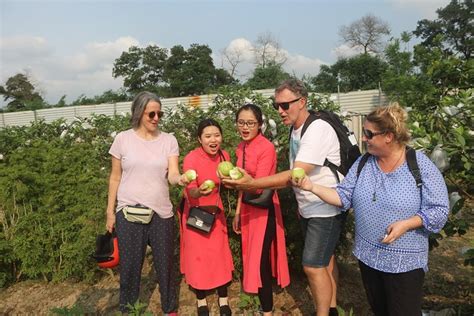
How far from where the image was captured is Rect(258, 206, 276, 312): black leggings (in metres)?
2.99

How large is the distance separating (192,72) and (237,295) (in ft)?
133

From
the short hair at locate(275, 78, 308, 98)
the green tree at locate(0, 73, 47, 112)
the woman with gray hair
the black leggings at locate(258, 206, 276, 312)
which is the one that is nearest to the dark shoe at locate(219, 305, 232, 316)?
the black leggings at locate(258, 206, 276, 312)

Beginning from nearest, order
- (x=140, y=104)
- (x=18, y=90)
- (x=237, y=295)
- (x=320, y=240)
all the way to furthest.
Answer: (x=320, y=240) → (x=140, y=104) → (x=237, y=295) → (x=18, y=90)

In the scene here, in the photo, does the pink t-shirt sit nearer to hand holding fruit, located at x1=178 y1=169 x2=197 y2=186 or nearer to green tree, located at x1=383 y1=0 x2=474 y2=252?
hand holding fruit, located at x1=178 y1=169 x2=197 y2=186

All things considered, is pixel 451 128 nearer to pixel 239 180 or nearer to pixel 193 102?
pixel 239 180

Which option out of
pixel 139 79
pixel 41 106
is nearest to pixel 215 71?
pixel 139 79

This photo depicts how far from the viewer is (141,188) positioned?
2809mm

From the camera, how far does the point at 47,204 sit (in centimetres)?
407

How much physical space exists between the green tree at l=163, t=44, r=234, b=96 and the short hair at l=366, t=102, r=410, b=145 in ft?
124

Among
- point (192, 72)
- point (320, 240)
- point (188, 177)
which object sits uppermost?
point (192, 72)

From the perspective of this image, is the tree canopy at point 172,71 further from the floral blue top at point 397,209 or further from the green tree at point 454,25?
the floral blue top at point 397,209

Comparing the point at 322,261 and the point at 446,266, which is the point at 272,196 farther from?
the point at 446,266

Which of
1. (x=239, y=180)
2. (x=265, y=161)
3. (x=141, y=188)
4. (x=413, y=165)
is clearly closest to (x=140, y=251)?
(x=141, y=188)

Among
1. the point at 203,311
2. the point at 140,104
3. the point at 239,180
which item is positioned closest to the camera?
the point at 239,180
